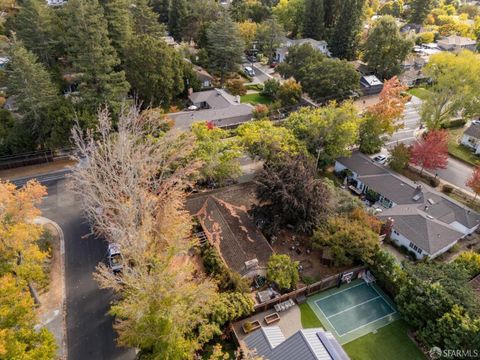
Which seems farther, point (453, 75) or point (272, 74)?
point (272, 74)

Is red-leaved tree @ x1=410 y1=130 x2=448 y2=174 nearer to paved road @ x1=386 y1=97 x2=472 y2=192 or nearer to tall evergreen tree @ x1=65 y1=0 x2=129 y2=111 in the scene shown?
paved road @ x1=386 y1=97 x2=472 y2=192

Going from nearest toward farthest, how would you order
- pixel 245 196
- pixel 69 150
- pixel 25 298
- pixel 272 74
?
1. pixel 25 298
2. pixel 245 196
3. pixel 69 150
4. pixel 272 74

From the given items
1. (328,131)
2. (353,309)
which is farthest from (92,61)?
(353,309)

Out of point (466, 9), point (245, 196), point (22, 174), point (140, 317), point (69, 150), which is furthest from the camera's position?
point (466, 9)

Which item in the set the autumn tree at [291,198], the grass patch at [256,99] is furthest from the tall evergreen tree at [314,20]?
the autumn tree at [291,198]

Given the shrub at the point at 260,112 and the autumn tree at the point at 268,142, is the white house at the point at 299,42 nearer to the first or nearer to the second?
the shrub at the point at 260,112

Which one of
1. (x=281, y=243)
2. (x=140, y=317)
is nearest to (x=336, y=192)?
(x=281, y=243)

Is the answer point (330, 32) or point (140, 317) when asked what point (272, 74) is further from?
point (140, 317)
